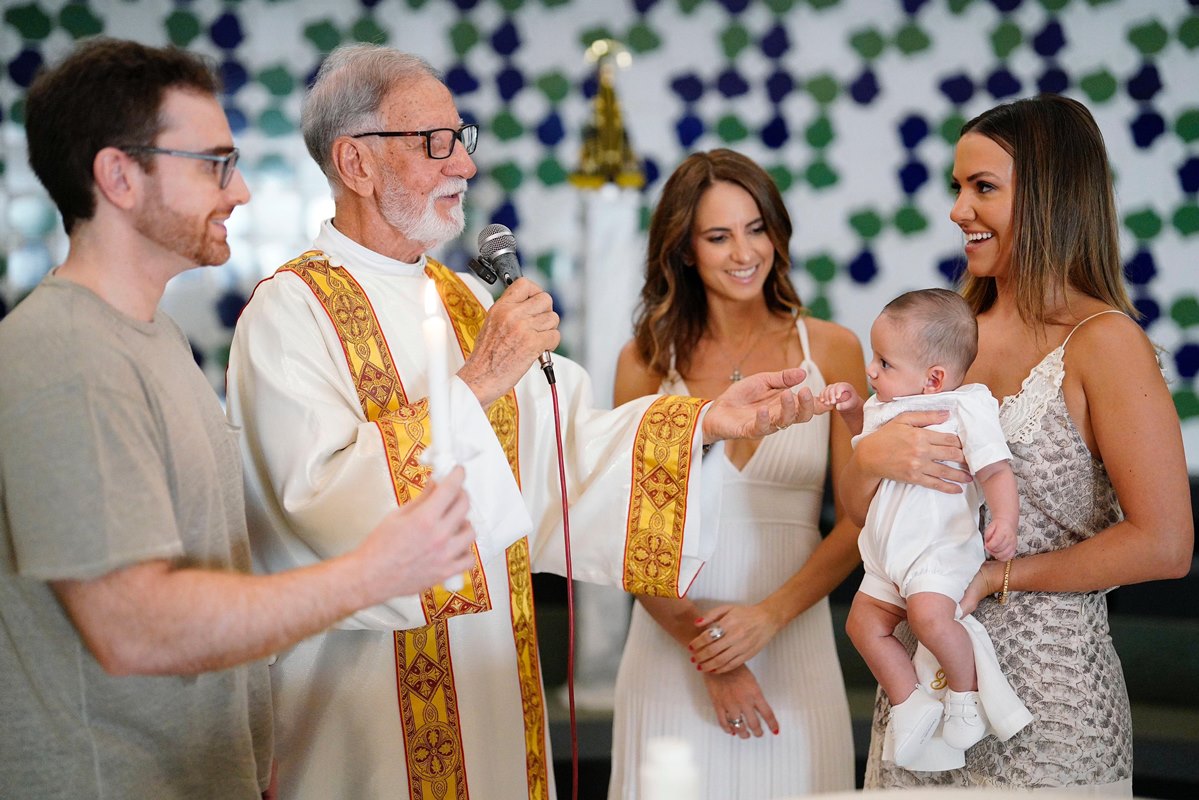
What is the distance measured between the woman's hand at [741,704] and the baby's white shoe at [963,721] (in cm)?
65

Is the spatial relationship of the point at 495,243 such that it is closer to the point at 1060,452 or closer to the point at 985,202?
the point at 985,202

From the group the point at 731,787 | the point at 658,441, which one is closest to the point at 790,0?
the point at 658,441

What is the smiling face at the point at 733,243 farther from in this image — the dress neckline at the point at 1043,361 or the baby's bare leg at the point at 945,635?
the baby's bare leg at the point at 945,635

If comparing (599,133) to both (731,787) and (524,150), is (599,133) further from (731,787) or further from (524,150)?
(731,787)

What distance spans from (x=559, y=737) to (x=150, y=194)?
2.86 m

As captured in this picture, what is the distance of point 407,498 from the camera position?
1927 millimetres

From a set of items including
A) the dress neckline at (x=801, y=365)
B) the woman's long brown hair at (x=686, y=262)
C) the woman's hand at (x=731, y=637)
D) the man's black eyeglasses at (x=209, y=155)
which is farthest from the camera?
the woman's long brown hair at (x=686, y=262)

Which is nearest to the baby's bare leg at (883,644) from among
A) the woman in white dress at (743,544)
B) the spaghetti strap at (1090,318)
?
the woman in white dress at (743,544)

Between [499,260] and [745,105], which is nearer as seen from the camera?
[499,260]

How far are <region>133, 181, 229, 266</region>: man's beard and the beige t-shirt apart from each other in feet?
0.38

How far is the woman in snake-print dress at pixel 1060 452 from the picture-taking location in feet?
6.61

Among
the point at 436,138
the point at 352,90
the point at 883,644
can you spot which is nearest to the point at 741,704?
the point at 883,644

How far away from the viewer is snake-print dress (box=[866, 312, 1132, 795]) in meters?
2.01

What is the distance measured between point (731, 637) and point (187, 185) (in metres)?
1.50
